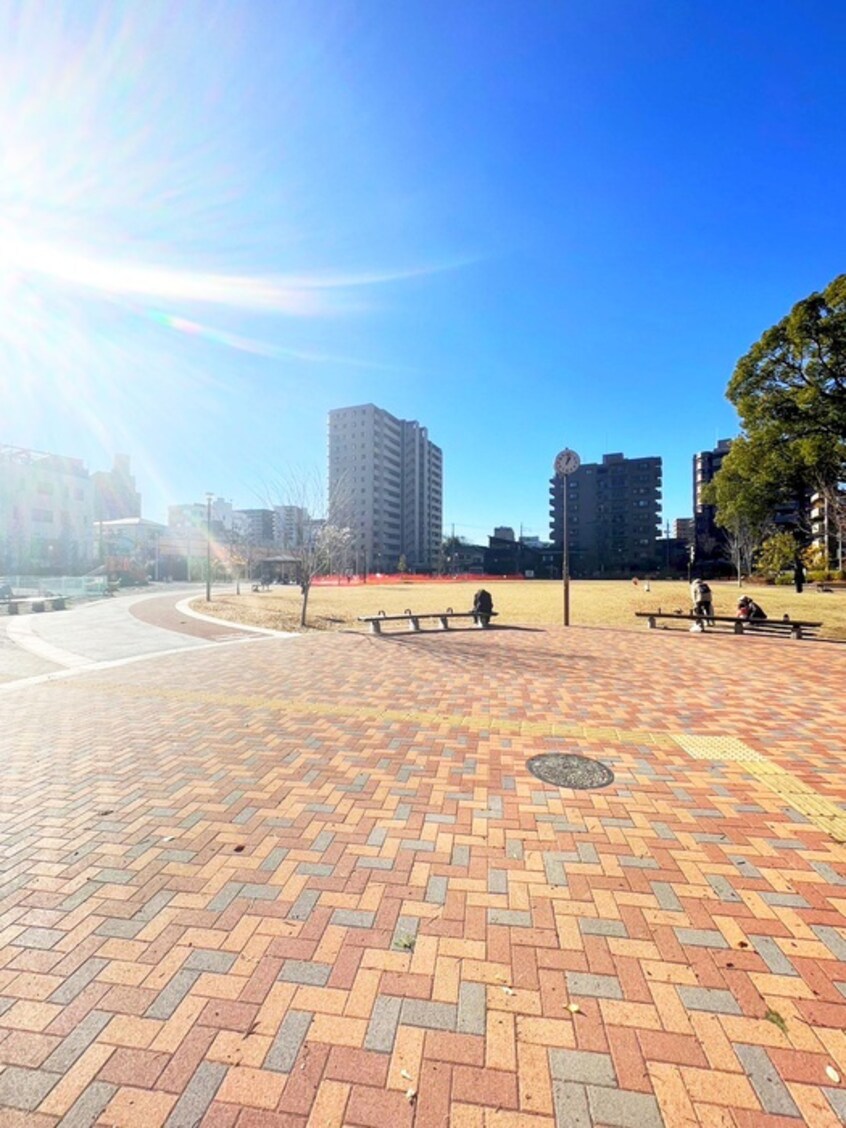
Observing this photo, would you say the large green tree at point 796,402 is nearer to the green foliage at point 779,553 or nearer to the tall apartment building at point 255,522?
the green foliage at point 779,553

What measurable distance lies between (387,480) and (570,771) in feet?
362

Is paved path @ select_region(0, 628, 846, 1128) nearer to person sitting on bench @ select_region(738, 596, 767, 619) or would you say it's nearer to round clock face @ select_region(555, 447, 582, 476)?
person sitting on bench @ select_region(738, 596, 767, 619)

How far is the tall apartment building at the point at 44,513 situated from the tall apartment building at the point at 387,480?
4222 centimetres

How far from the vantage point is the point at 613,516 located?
102 meters

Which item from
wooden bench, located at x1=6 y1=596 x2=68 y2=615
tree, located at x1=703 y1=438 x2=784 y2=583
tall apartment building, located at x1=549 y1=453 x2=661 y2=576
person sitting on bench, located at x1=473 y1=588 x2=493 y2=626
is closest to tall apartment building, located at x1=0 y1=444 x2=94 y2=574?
wooden bench, located at x1=6 y1=596 x2=68 y2=615

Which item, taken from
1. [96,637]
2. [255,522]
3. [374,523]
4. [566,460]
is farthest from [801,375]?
[255,522]

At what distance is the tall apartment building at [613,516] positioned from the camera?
96312mm

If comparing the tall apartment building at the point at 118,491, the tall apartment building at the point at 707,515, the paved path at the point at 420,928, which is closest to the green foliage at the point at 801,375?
the paved path at the point at 420,928

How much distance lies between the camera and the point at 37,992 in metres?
2.16

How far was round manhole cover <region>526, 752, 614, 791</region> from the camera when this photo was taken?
13.8 ft

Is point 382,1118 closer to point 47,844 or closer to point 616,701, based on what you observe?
point 47,844

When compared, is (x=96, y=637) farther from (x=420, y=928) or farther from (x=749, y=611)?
(x=749, y=611)

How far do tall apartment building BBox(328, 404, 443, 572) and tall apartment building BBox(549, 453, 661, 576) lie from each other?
Result: 1273 inches

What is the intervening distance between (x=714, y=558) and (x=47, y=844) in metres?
95.4
